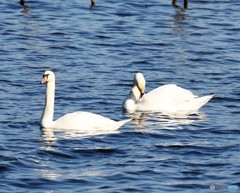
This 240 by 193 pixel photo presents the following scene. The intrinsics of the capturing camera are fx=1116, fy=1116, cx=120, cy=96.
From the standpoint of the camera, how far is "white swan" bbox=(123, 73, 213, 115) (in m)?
21.1

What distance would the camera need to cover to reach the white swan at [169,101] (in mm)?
21078

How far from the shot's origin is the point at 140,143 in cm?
1812

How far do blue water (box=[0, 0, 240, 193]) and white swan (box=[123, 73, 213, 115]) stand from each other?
25cm

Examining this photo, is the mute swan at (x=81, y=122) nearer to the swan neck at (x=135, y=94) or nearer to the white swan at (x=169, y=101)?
the white swan at (x=169, y=101)

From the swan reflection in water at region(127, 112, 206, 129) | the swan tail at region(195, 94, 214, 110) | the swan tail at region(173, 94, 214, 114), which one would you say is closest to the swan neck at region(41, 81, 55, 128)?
the swan reflection in water at region(127, 112, 206, 129)

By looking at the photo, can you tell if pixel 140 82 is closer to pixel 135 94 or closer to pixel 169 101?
pixel 135 94

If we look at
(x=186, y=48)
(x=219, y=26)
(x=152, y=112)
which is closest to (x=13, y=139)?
(x=152, y=112)

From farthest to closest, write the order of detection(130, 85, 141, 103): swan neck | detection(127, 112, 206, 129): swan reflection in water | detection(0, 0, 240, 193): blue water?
detection(130, 85, 141, 103): swan neck
detection(127, 112, 206, 129): swan reflection in water
detection(0, 0, 240, 193): blue water

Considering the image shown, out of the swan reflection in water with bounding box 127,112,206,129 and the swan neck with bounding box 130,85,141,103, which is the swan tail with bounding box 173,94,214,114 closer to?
the swan reflection in water with bounding box 127,112,206,129

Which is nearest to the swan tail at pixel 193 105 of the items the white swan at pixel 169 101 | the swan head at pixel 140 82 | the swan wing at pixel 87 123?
the white swan at pixel 169 101

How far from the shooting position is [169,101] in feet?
69.4

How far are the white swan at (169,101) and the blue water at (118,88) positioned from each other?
0.25 metres

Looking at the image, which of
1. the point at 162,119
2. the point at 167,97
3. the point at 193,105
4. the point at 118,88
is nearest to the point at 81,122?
the point at 162,119

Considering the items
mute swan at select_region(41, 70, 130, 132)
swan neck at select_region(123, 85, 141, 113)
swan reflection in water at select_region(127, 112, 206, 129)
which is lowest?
swan reflection in water at select_region(127, 112, 206, 129)
